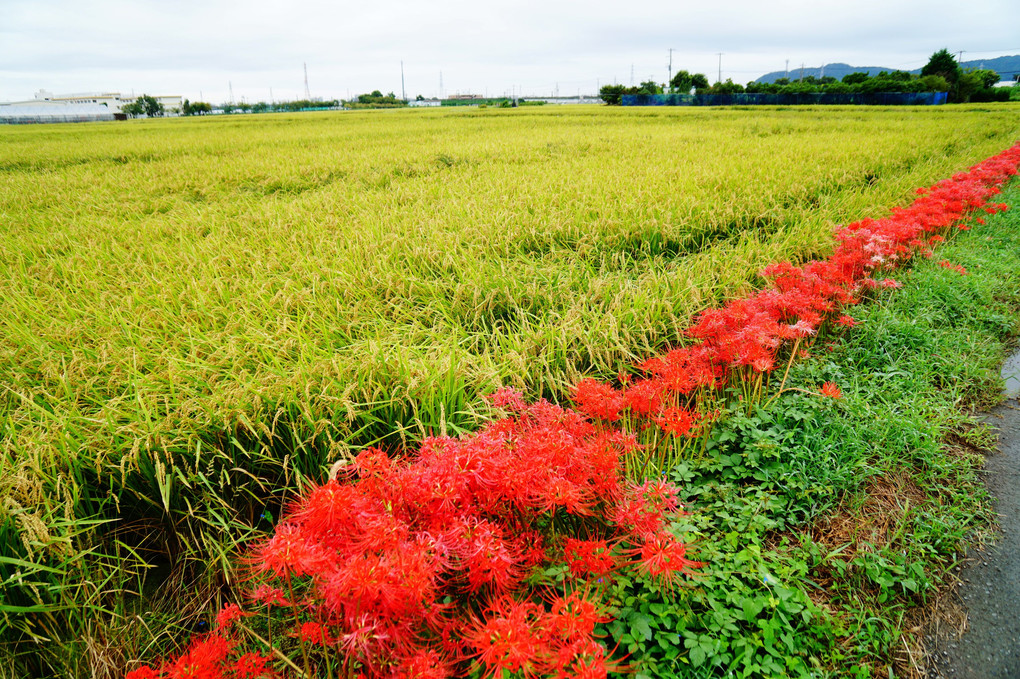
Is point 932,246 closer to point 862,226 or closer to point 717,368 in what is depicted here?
point 862,226

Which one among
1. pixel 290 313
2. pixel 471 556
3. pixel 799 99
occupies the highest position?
pixel 799 99

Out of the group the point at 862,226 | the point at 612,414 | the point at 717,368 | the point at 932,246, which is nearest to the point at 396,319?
the point at 612,414

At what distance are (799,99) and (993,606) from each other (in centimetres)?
3494

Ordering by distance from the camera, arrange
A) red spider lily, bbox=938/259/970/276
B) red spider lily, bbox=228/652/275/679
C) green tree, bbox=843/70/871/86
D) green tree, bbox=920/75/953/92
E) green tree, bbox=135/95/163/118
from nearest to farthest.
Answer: red spider lily, bbox=228/652/275/679 → red spider lily, bbox=938/259/970/276 → green tree, bbox=920/75/953/92 → green tree, bbox=843/70/871/86 → green tree, bbox=135/95/163/118

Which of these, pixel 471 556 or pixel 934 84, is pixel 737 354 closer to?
pixel 471 556

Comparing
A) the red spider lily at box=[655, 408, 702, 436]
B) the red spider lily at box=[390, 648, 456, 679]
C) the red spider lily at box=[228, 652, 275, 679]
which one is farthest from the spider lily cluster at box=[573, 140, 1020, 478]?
the red spider lily at box=[228, 652, 275, 679]

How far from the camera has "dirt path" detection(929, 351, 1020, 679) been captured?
130cm

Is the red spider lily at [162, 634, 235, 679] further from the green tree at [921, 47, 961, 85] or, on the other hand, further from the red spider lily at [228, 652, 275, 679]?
the green tree at [921, 47, 961, 85]

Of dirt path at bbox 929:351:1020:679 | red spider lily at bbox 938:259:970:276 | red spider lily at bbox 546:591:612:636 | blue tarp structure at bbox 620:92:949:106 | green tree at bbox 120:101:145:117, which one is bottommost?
dirt path at bbox 929:351:1020:679

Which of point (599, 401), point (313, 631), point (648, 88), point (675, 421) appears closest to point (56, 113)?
point (648, 88)

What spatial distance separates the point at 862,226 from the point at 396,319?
12.4ft

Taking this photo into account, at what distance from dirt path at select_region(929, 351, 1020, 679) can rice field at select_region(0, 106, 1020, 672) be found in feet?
4.47

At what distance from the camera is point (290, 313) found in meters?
2.56

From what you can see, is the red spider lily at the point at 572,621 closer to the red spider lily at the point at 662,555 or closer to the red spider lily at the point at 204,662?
the red spider lily at the point at 662,555
